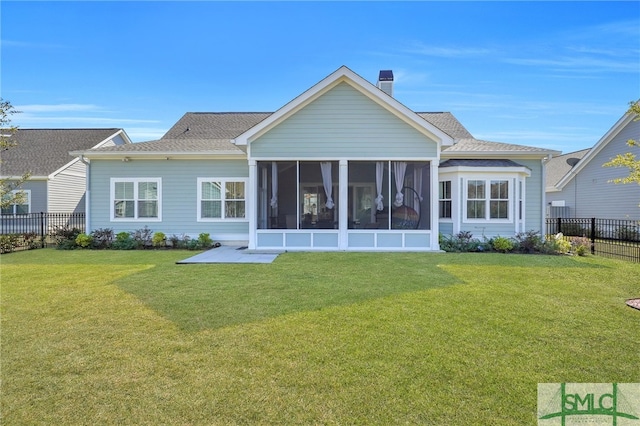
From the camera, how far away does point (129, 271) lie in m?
7.92

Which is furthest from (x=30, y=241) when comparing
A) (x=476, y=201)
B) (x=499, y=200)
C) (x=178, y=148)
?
(x=499, y=200)

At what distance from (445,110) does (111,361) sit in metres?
19.4

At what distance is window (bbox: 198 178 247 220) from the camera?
504 inches

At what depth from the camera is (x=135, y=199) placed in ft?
42.6

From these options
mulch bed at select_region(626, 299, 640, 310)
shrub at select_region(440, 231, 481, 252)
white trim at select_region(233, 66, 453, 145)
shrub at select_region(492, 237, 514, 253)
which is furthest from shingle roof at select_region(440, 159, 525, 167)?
mulch bed at select_region(626, 299, 640, 310)

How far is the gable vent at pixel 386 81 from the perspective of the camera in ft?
52.2

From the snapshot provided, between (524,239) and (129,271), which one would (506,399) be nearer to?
(129,271)

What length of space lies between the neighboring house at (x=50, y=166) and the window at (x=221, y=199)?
11582 mm

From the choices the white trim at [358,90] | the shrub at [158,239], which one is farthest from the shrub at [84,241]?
the white trim at [358,90]

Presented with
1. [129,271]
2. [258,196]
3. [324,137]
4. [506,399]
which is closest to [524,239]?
[324,137]

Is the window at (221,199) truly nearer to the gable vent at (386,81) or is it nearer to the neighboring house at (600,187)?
the gable vent at (386,81)

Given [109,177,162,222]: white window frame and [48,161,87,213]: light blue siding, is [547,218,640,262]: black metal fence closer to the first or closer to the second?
[109,177,162,222]: white window frame

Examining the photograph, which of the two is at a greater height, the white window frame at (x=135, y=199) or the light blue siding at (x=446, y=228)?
the white window frame at (x=135, y=199)

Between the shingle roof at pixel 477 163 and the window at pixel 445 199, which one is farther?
the window at pixel 445 199
